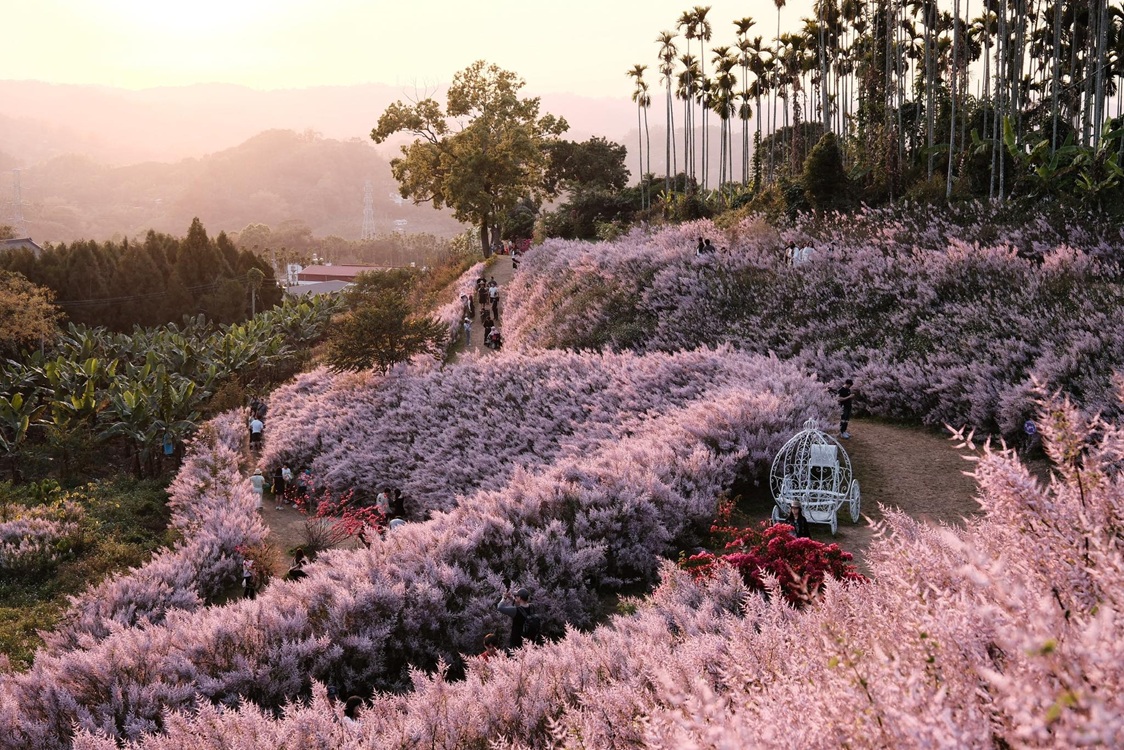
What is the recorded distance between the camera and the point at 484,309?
36.0m

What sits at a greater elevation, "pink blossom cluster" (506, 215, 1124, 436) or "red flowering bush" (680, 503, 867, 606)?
"pink blossom cluster" (506, 215, 1124, 436)

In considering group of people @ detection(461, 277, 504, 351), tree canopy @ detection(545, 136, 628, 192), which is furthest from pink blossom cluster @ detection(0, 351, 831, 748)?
tree canopy @ detection(545, 136, 628, 192)

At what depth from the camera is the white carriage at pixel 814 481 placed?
1267cm

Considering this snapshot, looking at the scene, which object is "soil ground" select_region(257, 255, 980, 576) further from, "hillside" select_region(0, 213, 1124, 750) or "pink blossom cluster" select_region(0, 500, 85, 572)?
"pink blossom cluster" select_region(0, 500, 85, 572)

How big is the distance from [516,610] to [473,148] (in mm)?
46450

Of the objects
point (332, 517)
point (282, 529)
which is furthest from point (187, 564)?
point (332, 517)

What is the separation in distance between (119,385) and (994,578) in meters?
32.4

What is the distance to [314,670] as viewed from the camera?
32.7ft

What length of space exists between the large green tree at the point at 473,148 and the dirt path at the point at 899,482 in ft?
129

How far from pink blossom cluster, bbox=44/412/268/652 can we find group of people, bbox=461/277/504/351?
39.1ft

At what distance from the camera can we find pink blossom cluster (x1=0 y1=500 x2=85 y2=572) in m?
18.5

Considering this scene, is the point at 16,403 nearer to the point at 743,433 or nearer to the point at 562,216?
the point at 743,433

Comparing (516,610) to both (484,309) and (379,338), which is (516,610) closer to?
(379,338)

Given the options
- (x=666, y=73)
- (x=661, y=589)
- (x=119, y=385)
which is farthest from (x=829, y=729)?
(x=666, y=73)
